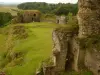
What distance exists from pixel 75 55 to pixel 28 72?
4074mm

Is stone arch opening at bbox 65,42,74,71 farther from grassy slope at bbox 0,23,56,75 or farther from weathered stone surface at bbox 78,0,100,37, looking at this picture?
grassy slope at bbox 0,23,56,75

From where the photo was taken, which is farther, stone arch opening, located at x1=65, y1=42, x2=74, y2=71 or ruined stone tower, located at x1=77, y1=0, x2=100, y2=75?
stone arch opening, located at x1=65, y1=42, x2=74, y2=71

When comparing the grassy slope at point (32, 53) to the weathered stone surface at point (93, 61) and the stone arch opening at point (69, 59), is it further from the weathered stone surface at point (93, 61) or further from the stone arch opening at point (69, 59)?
the weathered stone surface at point (93, 61)

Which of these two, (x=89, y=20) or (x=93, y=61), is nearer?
(x=93, y=61)

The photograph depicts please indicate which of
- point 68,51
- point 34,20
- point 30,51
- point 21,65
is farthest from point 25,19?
point 68,51

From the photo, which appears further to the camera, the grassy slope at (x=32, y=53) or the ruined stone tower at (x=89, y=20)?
the grassy slope at (x=32, y=53)

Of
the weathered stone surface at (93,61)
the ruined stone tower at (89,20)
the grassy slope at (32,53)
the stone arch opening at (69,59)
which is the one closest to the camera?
the weathered stone surface at (93,61)

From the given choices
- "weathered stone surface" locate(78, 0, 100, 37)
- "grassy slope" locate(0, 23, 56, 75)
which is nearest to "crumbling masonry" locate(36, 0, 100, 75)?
"weathered stone surface" locate(78, 0, 100, 37)

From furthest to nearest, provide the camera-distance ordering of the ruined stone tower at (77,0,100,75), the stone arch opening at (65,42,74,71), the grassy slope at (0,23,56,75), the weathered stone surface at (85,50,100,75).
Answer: the grassy slope at (0,23,56,75), the stone arch opening at (65,42,74,71), the ruined stone tower at (77,0,100,75), the weathered stone surface at (85,50,100,75)

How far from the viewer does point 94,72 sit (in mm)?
16359

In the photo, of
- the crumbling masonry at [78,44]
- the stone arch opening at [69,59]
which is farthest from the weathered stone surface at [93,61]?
the stone arch opening at [69,59]

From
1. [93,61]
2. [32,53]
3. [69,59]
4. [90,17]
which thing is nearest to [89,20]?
[90,17]

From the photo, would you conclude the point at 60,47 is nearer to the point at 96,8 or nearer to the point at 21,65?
the point at 96,8

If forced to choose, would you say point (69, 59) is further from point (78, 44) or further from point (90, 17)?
point (90, 17)
